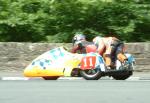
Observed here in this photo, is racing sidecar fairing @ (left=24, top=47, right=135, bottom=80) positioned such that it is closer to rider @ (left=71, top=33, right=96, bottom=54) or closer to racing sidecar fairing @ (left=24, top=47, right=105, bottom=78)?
racing sidecar fairing @ (left=24, top=47, right=105, bottom=78)

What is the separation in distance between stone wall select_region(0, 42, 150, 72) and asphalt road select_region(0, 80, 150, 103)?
5.62 meters

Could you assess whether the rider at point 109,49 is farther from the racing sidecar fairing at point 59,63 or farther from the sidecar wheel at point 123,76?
the sidecar wheel at point 123,76

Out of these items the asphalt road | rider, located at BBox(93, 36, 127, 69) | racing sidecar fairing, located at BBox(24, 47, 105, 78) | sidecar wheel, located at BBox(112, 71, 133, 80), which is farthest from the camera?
sidecar wheel, located at BBox(112, 71, 133, 80)

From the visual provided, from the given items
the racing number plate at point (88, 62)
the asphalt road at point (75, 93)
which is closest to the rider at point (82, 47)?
the racing number plate at point (88, 62)

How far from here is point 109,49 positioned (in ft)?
54.2

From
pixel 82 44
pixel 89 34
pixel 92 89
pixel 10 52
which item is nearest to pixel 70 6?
pixel 89 34

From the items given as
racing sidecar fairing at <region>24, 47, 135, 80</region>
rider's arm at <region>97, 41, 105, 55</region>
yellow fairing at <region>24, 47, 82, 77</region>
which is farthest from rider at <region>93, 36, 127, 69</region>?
yellow fairing at <region>24, 47, 82, 77</region>

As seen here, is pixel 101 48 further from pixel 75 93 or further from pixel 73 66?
pixel 75 93

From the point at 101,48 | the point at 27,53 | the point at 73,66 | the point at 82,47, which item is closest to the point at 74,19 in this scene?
the point at 27,53

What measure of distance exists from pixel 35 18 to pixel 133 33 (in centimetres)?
334

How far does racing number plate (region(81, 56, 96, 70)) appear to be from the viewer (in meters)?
16.1

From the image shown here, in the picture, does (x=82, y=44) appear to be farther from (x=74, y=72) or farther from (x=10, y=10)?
(x=10, y=10)

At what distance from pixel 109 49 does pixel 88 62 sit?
0.75 meters

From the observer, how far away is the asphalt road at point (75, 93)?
1055 cm
